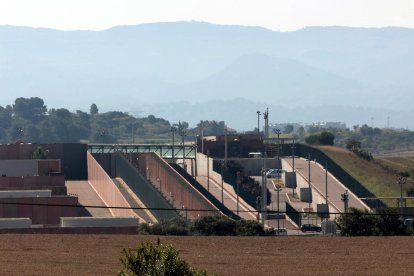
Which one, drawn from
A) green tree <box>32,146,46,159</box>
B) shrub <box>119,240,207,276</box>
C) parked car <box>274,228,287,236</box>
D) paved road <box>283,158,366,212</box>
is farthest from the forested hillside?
shrub <box>119,240,207,276</box>

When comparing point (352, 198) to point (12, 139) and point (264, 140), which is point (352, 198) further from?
point (12, 139)

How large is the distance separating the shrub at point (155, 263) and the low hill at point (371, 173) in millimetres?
44979

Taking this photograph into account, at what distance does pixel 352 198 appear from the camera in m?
66.2

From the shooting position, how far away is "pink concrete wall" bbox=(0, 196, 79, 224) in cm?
5269

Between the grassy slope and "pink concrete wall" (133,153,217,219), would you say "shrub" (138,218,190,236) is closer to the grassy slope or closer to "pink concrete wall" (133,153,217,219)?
"pink concrete wall" (133,153,217,219)

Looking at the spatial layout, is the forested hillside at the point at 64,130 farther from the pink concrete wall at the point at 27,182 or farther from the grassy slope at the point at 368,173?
the pink concrete wall at the point at 27,182

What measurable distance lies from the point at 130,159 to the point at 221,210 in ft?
85.4

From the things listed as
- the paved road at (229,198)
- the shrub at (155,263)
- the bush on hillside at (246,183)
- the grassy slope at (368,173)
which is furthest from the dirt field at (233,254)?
the grassy slope at (368,173)

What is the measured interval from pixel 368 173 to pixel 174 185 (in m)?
22.2

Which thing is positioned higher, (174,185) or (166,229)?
(174,185)

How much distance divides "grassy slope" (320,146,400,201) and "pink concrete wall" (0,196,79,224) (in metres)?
24.2

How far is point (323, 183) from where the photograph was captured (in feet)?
237

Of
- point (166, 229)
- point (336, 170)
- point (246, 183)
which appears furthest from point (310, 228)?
point (336, 170)

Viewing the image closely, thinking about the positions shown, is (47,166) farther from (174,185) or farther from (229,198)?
(174,185)
